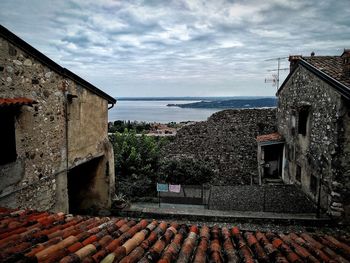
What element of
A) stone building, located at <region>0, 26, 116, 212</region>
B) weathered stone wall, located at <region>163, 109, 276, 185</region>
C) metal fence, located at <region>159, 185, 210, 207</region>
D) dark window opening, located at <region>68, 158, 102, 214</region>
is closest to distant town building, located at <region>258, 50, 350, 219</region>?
weathered stone wall, located at <region>163, 109, 276, 185</region>

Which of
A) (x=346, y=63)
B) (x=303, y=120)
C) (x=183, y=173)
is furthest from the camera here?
(x=183, y=173)

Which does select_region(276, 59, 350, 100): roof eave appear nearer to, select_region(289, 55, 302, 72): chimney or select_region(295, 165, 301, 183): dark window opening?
select_region(289, 55, 302, 72): chimney

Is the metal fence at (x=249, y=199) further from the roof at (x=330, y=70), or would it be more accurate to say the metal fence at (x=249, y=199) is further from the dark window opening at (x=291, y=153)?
the roof at (x=330, y=70)

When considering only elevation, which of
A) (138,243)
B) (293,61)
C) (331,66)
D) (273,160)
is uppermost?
(293,61)

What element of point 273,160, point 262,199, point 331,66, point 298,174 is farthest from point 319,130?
point 273,160

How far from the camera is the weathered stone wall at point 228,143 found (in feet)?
57.9

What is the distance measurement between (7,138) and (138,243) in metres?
4.16

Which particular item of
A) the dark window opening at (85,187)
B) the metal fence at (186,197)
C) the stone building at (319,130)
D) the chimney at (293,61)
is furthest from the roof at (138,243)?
the chimney at (293,61)

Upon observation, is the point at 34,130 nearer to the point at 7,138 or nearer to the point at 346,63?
the point at 7,138

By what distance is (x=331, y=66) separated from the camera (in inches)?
477

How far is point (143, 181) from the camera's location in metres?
14.6

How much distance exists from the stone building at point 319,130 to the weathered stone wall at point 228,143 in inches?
84.0

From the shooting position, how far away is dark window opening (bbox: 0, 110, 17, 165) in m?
5.95

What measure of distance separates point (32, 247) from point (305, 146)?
12627 mm
